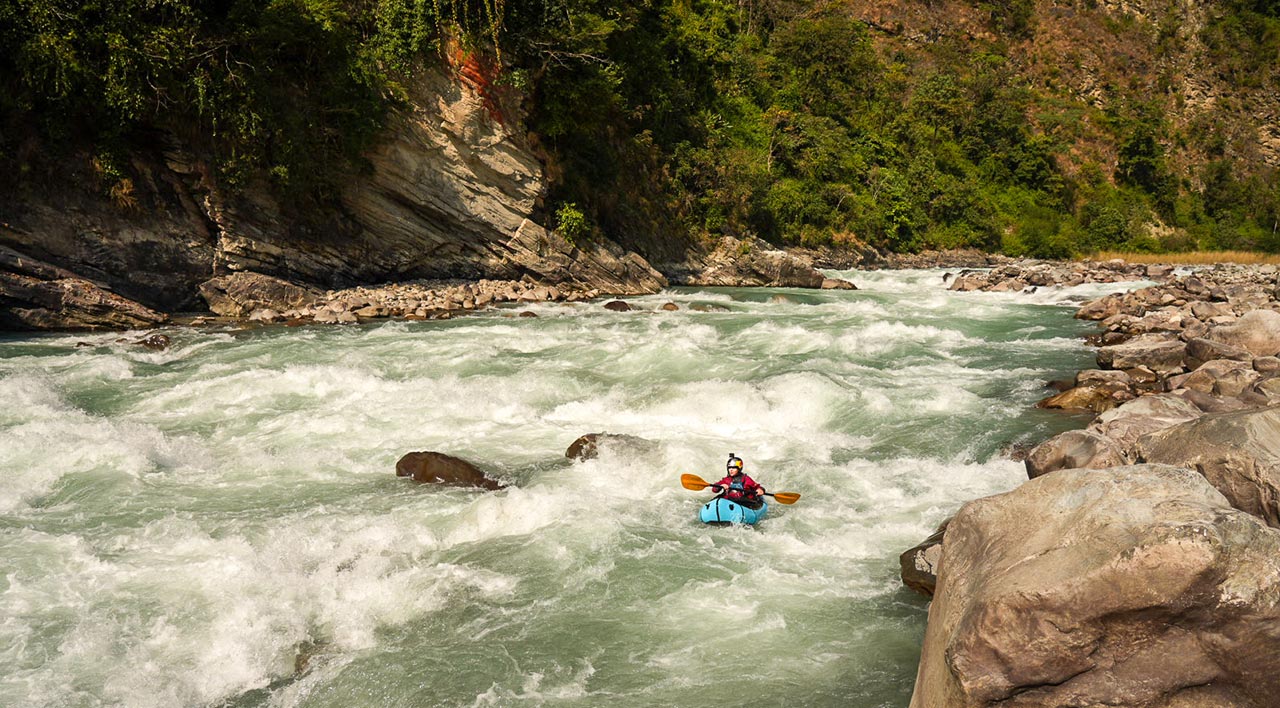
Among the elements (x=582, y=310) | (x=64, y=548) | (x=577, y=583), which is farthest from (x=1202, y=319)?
(x=64, y=548)

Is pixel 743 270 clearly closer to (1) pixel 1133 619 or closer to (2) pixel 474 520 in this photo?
(2) pixel 474 520

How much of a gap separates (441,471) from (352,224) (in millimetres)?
13868

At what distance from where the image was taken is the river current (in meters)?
5.19

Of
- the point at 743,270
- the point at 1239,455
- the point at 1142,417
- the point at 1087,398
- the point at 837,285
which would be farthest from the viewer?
the point at 743,270

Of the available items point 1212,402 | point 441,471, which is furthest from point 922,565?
point 441,471

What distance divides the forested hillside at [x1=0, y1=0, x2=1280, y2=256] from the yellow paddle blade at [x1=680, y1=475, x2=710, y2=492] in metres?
14.5

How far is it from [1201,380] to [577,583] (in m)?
8.71

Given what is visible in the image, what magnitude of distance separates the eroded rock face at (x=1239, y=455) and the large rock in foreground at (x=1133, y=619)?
1.13m

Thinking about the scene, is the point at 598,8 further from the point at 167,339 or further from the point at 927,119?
the point at 927,119

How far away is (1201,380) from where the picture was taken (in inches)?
394

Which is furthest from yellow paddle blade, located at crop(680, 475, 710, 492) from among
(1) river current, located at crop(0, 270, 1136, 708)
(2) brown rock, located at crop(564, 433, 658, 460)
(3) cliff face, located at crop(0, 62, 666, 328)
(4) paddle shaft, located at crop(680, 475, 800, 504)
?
(3) cliff face, located at crop(0, 62, 666, 328)

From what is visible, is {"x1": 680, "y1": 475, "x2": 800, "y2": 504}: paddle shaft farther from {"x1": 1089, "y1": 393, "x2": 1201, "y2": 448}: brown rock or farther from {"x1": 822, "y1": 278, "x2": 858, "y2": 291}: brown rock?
{"x1": 822, "y1": 278, "x2": 858, "y2": 291}: brown rock

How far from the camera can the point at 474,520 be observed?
729 centimetres

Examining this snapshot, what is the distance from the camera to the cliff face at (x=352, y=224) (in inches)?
634
